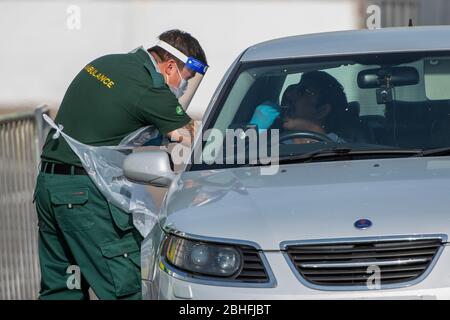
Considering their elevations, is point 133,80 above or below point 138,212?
above

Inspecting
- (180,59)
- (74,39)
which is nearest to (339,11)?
(74,39)

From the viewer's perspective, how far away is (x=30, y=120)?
9.16 meters

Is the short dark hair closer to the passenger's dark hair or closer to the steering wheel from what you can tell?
the passenger's dark hair

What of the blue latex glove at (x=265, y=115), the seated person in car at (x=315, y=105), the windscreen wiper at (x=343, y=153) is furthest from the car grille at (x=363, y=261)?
the blue latex glove at (x=265, y=115)

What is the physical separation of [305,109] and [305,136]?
22 centimetres

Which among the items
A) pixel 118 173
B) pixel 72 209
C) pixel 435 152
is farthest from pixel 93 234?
A: pixel 435 152

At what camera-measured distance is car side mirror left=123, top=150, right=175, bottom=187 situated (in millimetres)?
5863

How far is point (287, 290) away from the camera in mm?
4797

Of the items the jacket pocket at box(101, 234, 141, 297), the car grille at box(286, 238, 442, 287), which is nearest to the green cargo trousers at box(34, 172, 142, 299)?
the jacket pocket at box(101, 234, 141, 297)

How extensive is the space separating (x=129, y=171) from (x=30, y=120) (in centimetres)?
341

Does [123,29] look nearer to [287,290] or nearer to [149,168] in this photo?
[149,168]

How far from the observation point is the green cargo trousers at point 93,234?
6.43 m

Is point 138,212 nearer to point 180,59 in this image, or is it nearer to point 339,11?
point 180,59

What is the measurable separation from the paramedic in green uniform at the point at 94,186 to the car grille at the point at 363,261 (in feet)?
5.99
